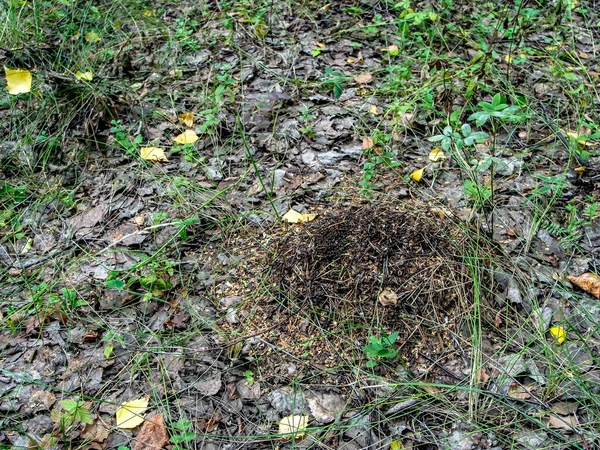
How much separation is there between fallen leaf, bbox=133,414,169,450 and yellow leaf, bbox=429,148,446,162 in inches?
68.4

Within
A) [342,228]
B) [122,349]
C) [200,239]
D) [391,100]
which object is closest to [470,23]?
[391,100]

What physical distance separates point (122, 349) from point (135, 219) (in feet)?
2.33

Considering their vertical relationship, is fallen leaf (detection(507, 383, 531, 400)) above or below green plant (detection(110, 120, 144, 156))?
below

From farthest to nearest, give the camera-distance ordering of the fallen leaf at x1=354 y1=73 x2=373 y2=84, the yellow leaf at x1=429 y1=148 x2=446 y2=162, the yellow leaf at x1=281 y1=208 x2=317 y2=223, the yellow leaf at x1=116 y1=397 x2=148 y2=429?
1. the fallen leaf at x1=354 y1=73 x2=373 y2=84
2. the yellow leaf at x1=429 y1=148 x2=446 y2=162
3. the yellow leaf at x1=281 y1=208 x2=317 y2=223
4. the yellow leaf at x1=116 y1=397 x2=148 y2=429

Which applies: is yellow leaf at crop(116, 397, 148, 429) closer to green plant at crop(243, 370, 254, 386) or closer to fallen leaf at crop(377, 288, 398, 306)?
green plant at crop(243, 370, 254, 386)

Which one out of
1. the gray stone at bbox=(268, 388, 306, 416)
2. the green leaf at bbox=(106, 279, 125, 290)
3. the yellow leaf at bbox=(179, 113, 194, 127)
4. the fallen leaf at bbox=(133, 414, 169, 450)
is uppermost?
the yellow leaf at bbox=(179, 113, 194, 127)

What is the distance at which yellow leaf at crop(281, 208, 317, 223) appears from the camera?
93.4 inches

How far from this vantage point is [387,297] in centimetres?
201

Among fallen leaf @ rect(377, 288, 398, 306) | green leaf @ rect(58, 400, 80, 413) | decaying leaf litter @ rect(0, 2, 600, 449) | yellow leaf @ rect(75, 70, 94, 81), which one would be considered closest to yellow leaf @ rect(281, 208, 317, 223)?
decaying leaf litter @ rect(0, 2, 600, 449)

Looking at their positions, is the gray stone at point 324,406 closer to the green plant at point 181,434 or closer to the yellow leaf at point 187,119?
the green plant at point 181,434

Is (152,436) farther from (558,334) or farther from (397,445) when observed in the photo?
(558,334)

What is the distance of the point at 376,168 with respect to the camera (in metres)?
2.61

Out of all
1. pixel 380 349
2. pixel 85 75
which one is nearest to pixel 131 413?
pixel 380 349

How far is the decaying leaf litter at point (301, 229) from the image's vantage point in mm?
1828
